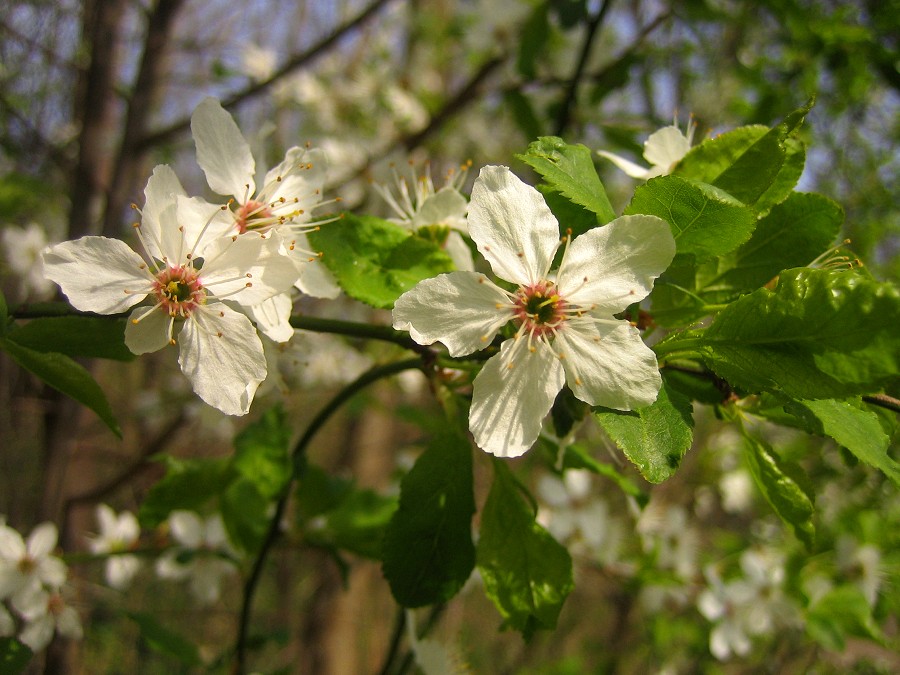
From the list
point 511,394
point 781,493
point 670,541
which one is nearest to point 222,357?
point 511,394

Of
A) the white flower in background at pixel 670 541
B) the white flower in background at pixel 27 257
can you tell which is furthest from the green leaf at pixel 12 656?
the white flower in background at pixel 27 257

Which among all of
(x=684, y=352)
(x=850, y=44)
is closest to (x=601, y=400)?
(x=684, y=352)

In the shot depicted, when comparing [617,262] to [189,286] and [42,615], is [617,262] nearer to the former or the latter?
[189,286]

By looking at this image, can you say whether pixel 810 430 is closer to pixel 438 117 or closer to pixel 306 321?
pixel 306 321

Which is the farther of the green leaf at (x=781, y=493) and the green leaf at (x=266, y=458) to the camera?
the green leaf at (x=266, y=458)

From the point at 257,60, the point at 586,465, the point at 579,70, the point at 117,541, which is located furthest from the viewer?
the point at 257,60

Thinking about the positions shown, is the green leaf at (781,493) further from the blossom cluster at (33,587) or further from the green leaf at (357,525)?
the blossom cluster at (33,587)
